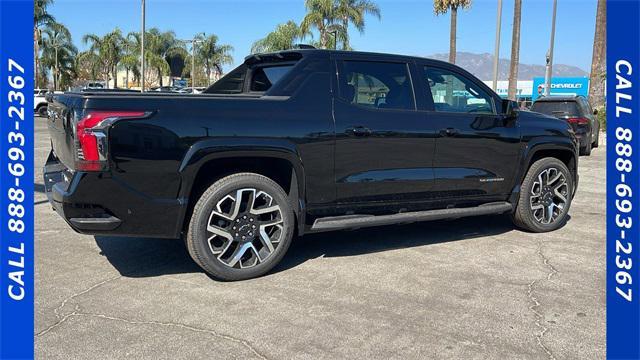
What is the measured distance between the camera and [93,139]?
3.57m

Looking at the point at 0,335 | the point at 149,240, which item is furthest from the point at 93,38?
the point at 0,335

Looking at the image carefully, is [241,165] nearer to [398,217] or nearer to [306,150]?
[306,150]

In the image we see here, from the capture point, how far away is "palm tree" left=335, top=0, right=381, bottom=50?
3400cm

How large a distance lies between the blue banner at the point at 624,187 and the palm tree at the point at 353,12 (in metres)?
33.9

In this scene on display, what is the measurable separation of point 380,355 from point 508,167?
10.1 ft

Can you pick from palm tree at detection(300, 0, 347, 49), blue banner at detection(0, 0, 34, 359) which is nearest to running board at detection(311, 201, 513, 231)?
blue banner at detection(0, 0, 34, 359)

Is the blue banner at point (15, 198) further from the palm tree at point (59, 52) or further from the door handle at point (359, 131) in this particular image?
the palm tree at point (59, 52)

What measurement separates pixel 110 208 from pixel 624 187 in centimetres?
316

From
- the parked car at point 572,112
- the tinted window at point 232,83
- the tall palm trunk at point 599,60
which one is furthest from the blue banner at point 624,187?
the tall palm trunk at point 599,60

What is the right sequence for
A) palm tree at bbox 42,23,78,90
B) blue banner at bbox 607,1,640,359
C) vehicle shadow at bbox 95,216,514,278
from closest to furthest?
blue banner at bbox 607,1,640,359, vehicle shadow at bbox 95,216,514,278, palm tree at bbox 42,23,78,90

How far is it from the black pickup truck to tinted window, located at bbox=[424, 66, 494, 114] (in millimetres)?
14

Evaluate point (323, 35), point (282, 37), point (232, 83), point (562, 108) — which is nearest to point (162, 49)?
point (282, 37)

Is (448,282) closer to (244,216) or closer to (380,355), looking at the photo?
(380,355)

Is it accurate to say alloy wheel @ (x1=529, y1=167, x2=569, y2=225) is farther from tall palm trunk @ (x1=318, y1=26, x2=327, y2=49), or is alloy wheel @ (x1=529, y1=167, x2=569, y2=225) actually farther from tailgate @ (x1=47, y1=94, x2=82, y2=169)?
tall palm trunk @ (x1=318, y1=26, x2=327, y2=49)
